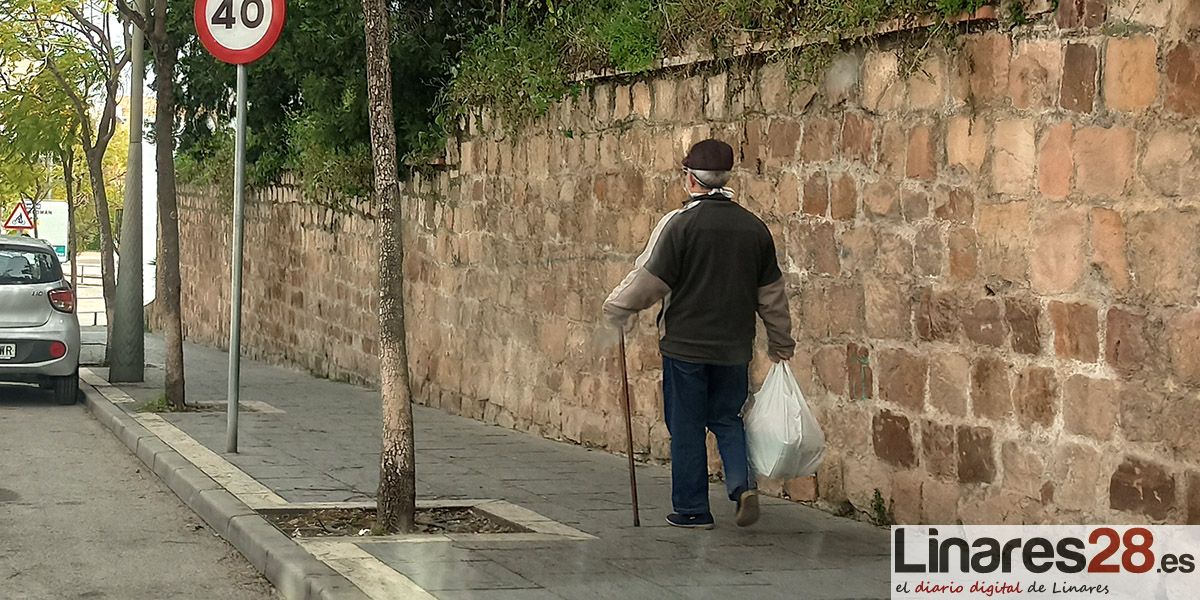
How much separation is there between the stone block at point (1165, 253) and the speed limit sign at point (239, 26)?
5.90 meters

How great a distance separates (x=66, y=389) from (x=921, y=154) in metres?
9.79

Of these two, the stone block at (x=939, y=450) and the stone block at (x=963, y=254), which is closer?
the stone block at (x=963, y=254)

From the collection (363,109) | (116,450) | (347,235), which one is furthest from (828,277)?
(347,235)

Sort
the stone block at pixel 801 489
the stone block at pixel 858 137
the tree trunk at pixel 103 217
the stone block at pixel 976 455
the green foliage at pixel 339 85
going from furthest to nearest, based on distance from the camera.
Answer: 1. the tree trunk at pixel 103 217
2. the green foliage at pixel 339 85
3. the stone block at pixel 801 489
4. the stone block at pixel 858 137
5. the stone block at pixel 976 455

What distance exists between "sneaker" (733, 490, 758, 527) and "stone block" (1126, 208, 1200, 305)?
2018 mm

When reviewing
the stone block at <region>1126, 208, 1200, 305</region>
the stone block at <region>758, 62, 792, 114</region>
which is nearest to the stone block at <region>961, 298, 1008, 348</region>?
the stone block at <region>1126, 208, 1200, 305</region>

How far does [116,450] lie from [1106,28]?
7593mm

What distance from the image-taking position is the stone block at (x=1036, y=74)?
6742 millimetres

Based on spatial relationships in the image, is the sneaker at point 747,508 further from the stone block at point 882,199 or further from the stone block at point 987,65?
the stone block at point 987,65

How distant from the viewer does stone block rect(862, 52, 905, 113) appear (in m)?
7.82

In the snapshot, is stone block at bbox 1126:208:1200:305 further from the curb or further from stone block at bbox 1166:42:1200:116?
the curb

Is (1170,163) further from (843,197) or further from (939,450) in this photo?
(843,197)

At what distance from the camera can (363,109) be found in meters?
15.3

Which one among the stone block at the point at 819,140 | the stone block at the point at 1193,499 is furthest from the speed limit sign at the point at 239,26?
the stone block at the point at 1193,499
